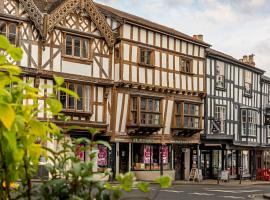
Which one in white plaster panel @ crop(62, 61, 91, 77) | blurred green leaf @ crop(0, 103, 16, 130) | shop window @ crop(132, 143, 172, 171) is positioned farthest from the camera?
shop window @ crop(132, 143, 172, 171)

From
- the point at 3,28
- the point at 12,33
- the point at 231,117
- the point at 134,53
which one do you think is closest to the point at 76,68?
the point at 12,33

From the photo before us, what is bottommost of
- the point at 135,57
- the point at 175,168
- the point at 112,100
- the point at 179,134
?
the point at 175,168

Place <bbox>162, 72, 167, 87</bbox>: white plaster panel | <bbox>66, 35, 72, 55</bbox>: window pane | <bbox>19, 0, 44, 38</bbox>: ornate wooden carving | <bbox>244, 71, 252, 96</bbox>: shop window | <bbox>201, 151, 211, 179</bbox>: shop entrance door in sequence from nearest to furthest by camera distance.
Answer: <bbox>19, 0, 44, 38</bbox>: ornate wooden carving, <bbox>66, 35, 72, 55</bbox>: window pane, <bbox>162, 72, 167, 87</bbox>: white plaster panel, <bbox>201, 151, 211, 179</bbox>: shop entrance door, <bbox>244, 71, 252, 96</bbox>: shop window

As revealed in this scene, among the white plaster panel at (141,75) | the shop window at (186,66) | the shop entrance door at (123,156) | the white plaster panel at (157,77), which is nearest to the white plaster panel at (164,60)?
the white plaster panel at (157,77)

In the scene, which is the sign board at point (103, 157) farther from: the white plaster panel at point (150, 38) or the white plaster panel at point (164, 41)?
the white plaster panel at point (164, 41)

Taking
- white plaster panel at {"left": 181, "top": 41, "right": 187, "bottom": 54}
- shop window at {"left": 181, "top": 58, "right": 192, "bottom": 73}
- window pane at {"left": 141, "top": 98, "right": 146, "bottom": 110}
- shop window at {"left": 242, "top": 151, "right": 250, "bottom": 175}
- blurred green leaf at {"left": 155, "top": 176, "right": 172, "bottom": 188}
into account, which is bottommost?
shop window at {"left": 242, "top": 151, "right": 250, "bottom": 175}

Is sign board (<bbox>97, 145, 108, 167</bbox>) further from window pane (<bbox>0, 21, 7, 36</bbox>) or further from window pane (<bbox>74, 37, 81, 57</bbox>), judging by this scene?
window pane (<bbox>0, 21, 7, 36</bbox>)

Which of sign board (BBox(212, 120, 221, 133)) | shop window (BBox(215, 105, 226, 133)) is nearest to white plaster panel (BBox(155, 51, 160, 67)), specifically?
sign board (BBox(212, 120, 221, 133))

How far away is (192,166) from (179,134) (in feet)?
10.5

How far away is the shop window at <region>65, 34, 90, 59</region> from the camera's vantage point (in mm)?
28094

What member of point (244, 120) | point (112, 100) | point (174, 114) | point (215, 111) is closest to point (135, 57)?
point (112, 100)

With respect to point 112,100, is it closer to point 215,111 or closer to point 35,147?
point 215,111

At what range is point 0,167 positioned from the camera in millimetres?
2539

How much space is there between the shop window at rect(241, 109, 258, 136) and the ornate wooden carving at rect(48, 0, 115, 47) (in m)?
16.8
